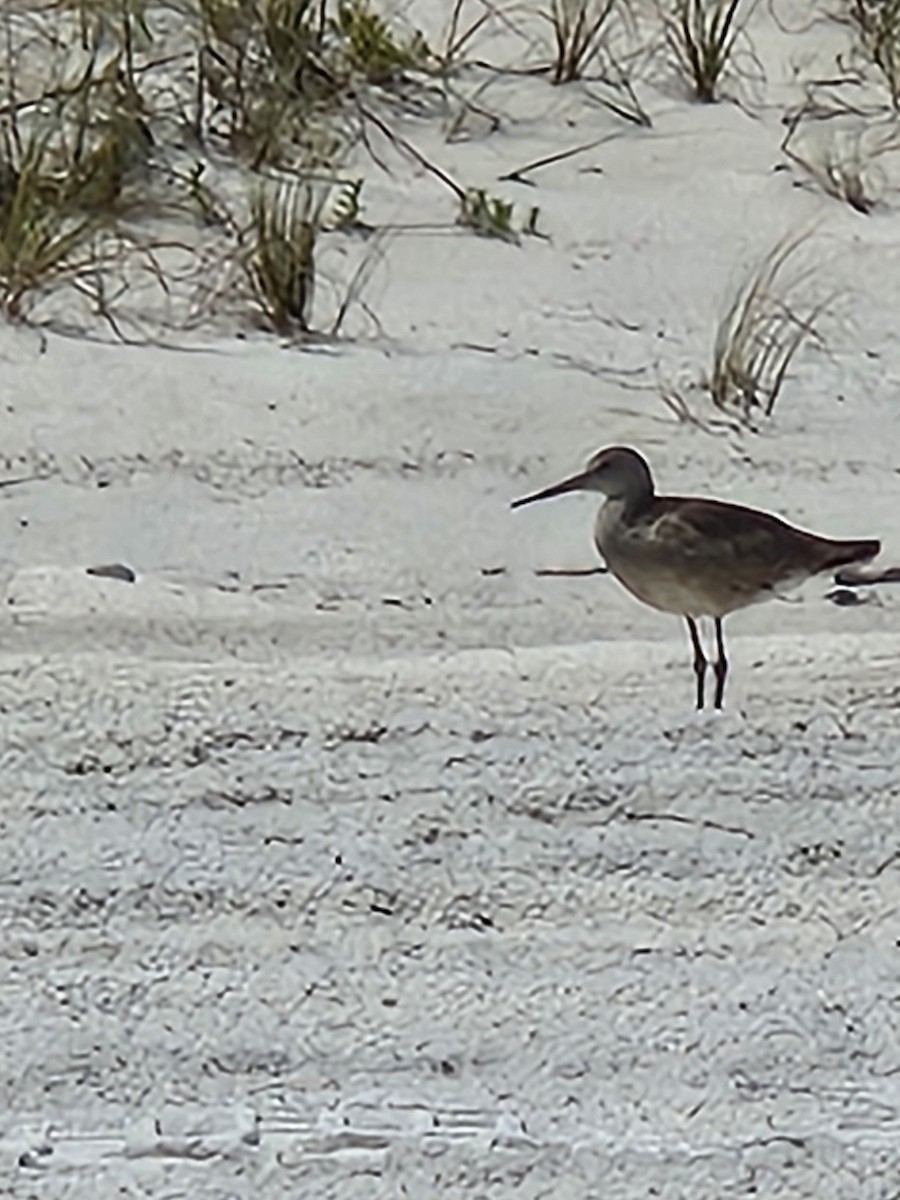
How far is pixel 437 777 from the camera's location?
331 cm

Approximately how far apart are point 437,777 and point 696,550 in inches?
18.2

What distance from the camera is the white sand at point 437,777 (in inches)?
105

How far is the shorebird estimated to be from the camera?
11.1 feet

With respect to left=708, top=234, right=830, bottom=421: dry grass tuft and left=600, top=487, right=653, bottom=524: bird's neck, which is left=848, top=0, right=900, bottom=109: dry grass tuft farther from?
left=600, top=487, right=653, bottom=524: bird's neck

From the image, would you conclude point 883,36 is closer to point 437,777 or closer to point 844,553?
point 844,553

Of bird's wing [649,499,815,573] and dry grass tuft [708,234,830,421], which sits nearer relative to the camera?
bird's wing [649,499,815,573]

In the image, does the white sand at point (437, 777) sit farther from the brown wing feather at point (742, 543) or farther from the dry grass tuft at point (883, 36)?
the dry grass tuft at point (883, 36)

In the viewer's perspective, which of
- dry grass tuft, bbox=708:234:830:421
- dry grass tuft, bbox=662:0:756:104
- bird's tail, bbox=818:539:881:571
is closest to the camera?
bird's tail, bbox=818:539:881:571

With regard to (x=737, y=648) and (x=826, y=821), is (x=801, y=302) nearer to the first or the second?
(x=737, y=648)

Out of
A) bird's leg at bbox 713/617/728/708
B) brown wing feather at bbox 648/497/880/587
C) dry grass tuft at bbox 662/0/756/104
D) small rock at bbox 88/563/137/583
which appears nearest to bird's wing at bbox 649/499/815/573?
brown wing feather at bbox 648/497/880/587

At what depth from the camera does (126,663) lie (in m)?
3.57

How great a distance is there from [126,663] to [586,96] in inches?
108

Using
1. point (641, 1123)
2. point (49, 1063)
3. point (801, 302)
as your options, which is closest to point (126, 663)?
point (49, 1063)

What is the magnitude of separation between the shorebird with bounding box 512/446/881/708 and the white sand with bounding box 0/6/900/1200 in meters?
0.14
